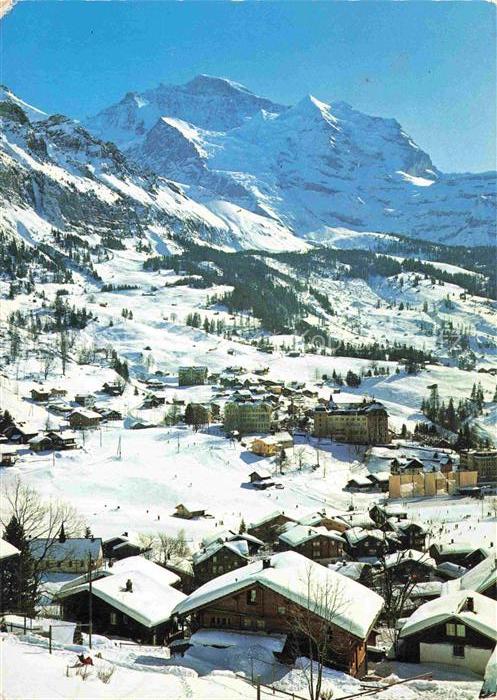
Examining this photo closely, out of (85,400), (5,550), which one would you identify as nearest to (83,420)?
(85,400)

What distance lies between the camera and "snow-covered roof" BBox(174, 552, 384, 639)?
613 inches

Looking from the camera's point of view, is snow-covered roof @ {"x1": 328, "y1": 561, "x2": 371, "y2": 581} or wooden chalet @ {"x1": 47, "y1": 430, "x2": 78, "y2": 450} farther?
wooden chalet @ {"x1": 47, "y1": 430, "x2": 78, "y2": 450}

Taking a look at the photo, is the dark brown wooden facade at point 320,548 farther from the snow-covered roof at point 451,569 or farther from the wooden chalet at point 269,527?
the snow-covered roof at point 451,569

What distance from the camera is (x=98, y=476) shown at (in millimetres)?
56656

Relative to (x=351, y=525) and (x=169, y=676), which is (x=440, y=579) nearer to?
(x=351, y=525)

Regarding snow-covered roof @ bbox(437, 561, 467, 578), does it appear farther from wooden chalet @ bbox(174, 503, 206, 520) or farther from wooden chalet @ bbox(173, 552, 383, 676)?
wooden chalet @ bbox(174, 503, 206, 520)

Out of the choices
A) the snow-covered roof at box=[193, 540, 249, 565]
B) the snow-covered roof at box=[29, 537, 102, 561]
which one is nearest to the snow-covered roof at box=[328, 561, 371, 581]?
the snow-covered roof at box=[193, 540, 249, 565]

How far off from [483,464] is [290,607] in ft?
195

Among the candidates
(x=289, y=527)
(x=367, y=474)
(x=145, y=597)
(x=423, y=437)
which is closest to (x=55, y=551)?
(x=145, y=597)

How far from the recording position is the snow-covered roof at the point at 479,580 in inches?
880

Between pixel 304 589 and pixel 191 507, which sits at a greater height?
pixel 304 589

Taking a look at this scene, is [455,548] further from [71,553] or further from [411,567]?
[71,553]

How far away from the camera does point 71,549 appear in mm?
33812

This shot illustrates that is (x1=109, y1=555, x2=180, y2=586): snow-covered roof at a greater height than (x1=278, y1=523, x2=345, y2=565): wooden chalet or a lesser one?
greater
